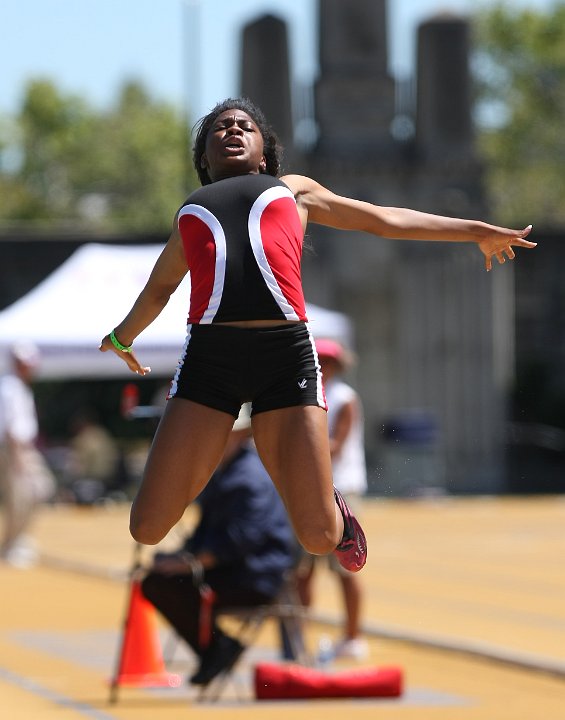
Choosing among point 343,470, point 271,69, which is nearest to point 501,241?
point 343,470

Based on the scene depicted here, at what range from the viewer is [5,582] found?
17.5m

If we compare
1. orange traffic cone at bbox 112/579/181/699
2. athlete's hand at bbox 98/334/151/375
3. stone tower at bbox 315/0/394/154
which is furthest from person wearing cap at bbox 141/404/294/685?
stone tower at bbox 315/0/394/154

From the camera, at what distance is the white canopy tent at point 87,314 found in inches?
667

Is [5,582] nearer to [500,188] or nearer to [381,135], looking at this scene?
[381,135]

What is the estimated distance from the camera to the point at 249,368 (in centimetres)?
664

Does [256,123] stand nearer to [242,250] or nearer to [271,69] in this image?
[242,250]

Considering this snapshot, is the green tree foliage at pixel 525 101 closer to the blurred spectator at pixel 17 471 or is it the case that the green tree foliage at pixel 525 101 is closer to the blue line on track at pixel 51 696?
the blurred spectator at pixel 17 471

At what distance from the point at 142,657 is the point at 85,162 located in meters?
94.1

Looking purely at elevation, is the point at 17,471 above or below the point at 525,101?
below

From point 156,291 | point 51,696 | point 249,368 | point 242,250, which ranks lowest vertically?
point 51,696

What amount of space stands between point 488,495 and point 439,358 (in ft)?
14.7

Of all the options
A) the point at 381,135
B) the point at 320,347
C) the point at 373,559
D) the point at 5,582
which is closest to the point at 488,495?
the point at 381,135

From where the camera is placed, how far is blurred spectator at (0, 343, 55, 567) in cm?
A: 1928

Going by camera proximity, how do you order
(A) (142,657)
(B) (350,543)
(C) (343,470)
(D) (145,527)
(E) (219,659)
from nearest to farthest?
1. (D) (145,527)
2. (B) (350,543)
3. (E) (219,659)
4. (A) (142,657)
5. (C) (343,470)
